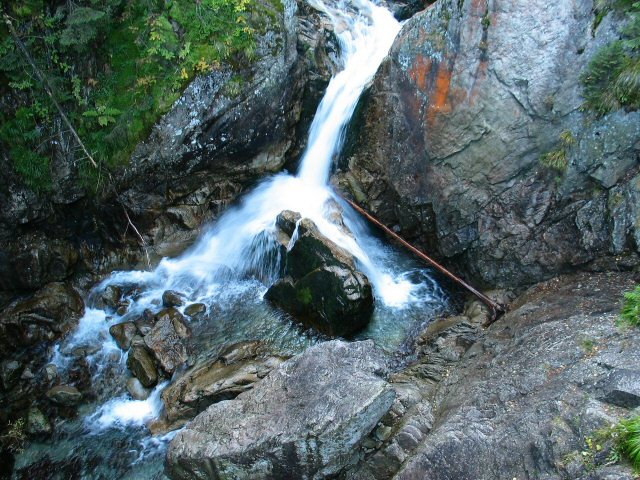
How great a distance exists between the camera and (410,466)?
16.5ft

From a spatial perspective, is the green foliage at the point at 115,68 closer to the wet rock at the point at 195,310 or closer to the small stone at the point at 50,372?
the wet rock at the point at 195,310

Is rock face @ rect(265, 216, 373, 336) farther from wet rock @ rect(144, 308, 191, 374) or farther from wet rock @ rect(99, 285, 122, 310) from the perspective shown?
wet rock @ rect(99, 285, 122, 310)

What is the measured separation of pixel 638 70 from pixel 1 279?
13.5m

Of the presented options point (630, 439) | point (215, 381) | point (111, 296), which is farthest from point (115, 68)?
point (630, 439)

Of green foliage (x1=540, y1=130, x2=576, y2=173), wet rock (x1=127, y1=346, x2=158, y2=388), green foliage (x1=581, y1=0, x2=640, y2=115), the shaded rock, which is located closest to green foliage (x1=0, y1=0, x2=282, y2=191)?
wet rock (x1=127, y1=346, x2=158, y2=388)

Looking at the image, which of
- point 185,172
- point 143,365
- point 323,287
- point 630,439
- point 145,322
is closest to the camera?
point 630,439


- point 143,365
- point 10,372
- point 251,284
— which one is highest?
point 10,372

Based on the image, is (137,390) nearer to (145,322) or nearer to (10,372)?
(145,322)

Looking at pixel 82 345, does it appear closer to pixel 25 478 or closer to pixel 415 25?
pixel 25 478

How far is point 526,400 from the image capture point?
17.2 ft

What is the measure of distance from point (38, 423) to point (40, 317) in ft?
8.72

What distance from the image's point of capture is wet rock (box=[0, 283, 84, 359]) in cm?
931

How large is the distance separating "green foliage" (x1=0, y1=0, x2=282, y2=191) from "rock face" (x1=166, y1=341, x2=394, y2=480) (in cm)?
698

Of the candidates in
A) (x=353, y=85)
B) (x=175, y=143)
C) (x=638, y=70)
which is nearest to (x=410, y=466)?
(x=638, y=70)
